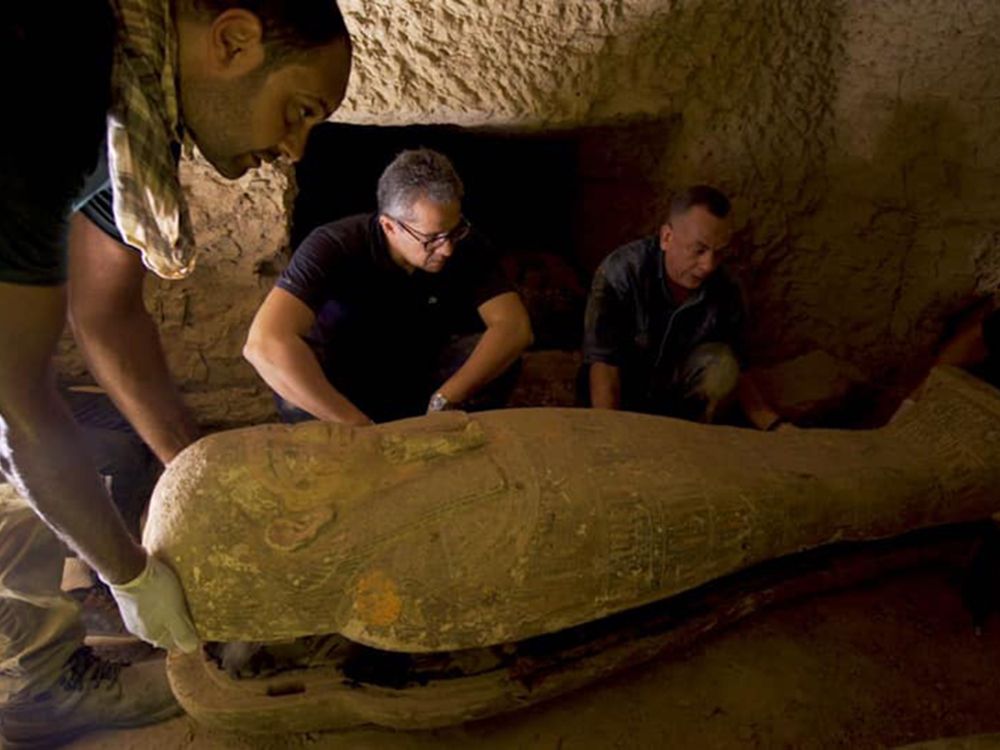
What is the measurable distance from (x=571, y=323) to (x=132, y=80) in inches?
113

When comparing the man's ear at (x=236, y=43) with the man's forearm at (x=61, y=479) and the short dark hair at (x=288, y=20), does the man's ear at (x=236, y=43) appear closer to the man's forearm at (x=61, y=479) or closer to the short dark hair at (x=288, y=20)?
the short dark hair at (x=288, y=20)

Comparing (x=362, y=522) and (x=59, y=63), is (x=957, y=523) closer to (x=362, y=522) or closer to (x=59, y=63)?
(x=362, y=522)

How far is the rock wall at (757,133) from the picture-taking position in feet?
9.33

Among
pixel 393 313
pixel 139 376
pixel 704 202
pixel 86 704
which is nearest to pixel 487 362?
pixel 393 313

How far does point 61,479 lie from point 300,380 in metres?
1.01

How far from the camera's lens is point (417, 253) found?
100 inches

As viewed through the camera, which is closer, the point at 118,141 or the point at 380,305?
the point at 118,141

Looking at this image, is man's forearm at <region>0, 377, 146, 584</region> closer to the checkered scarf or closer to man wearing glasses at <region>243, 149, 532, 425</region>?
the checkered scarf

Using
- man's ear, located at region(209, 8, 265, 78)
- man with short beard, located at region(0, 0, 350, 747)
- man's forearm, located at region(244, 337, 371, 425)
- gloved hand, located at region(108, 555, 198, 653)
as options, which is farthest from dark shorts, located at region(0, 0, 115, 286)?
man's forearm, located at region(244, 337, 371, 425)

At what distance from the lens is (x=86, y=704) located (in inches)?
77.0

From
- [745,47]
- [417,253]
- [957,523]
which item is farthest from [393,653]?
[745,47]

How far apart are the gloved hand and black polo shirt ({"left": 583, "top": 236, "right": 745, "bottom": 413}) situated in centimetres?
174

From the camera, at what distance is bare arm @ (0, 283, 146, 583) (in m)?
1.23

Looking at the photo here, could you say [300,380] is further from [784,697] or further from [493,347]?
[784,697]
